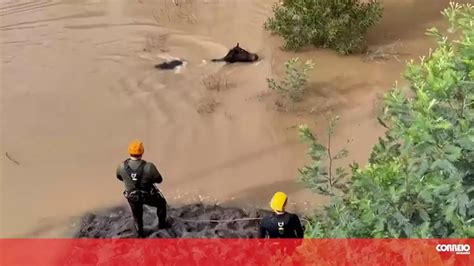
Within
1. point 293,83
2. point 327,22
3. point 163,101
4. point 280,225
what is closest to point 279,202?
point 280,225

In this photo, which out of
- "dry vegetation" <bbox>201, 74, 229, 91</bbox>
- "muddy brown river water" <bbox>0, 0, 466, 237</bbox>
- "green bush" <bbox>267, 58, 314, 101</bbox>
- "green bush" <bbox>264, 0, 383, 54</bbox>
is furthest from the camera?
"green bush" <bbox>264, 0, 383, 54</bbox>

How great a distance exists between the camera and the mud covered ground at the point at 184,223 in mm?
6684

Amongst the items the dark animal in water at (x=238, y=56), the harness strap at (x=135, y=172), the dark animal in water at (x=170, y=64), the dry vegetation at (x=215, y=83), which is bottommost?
the harness strap at (x=135, y=172)

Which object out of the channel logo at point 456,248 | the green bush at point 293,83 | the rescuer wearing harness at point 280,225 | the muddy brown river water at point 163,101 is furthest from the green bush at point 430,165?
the green bush at point 293,83

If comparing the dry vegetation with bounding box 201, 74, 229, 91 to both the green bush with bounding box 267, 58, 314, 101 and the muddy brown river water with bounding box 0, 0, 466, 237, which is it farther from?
the green bush with bounding box 267, 58, 314, 101

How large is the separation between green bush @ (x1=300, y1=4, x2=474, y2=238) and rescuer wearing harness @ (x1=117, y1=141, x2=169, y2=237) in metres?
2.43

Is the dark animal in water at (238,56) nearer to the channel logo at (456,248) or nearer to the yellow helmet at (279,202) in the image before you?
the yellow helmet at (279,202)

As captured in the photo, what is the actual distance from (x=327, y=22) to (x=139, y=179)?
461 cm

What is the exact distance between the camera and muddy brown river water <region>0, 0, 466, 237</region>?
25.4ft

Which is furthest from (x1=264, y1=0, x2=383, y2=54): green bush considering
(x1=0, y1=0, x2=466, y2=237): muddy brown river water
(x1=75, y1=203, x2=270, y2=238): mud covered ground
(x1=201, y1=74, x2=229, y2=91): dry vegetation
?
(x1=75, y1=203, x2=270, y2=238): mud covered ground

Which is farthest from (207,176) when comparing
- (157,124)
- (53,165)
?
(53,165)

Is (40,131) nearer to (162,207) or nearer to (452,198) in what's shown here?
(162,207)

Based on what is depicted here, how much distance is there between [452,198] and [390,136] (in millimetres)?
1173

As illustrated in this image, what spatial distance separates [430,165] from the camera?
3670mm
